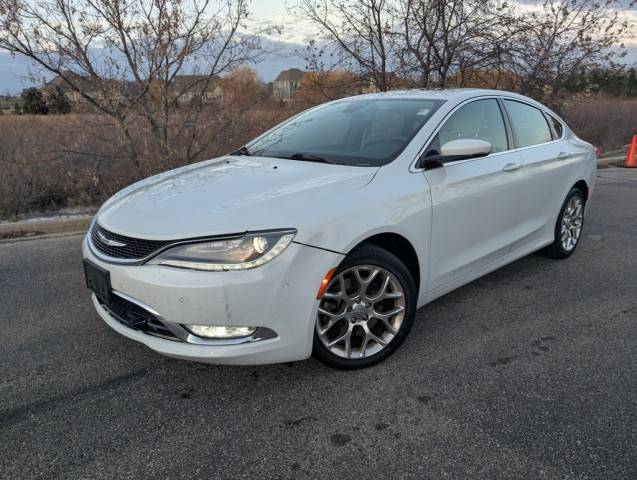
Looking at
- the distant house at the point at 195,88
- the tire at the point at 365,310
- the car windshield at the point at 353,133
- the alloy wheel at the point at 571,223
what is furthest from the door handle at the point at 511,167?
the distant house at the point at 195,88

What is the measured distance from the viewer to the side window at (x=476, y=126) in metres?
3.39

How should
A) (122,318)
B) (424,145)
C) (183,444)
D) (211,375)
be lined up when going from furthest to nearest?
(424,145) < (211,375) < (122,318) < (183,444)

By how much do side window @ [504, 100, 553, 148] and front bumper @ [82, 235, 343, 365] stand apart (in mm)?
2427

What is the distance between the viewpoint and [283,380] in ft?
9.30

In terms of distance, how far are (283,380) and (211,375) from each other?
424 mm

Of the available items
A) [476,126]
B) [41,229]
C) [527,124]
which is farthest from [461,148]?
[41,229]

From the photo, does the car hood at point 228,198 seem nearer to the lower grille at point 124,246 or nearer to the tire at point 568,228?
the lower grille at point 124,246

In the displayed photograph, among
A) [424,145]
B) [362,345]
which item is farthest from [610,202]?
[362,345]

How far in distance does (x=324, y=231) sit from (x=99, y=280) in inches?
51.0

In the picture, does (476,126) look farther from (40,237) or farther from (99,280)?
(40,237)

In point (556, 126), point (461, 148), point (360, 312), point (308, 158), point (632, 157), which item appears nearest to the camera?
point (360, 312)

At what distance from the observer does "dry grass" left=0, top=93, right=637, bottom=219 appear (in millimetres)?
7879

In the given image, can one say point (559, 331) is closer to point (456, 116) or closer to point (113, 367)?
point (456, 116)

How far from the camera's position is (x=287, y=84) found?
10008 mm
